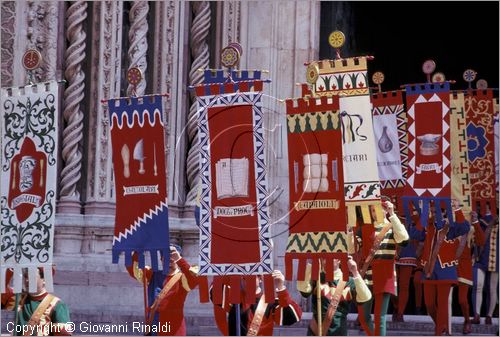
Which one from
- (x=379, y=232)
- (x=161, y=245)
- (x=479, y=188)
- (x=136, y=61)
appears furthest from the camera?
(x=136, y=61)

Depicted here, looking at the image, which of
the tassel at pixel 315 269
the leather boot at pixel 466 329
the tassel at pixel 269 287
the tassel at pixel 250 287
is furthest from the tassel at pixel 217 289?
the leather boot at pixel 466 329

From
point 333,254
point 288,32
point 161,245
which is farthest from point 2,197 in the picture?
point 288,32

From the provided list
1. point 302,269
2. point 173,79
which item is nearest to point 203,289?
point 302,269

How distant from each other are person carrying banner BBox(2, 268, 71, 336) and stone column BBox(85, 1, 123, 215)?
18.3 feet

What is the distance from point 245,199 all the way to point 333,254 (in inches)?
37.0

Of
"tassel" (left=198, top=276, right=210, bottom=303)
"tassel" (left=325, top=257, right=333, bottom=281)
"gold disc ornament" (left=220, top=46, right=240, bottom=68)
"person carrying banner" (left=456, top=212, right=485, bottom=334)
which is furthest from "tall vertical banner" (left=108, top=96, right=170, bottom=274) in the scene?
"person carrying banner" (left=456, top=212, right=485, bottom=334)

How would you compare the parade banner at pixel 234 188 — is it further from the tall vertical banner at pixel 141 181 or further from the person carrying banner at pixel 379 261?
the person carrying banner at pixel 379 261

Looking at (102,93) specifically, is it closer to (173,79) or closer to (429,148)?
(173,79)

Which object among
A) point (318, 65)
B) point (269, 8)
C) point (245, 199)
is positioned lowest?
point (245, 199)

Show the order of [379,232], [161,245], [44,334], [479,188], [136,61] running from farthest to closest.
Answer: [136,61] → [479,188] → [379,232] → [161,245] → [44,334]

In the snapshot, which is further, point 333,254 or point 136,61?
point 136,61

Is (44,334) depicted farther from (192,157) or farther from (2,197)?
(192,157)

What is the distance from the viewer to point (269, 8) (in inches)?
815

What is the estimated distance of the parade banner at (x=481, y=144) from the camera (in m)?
18.1
